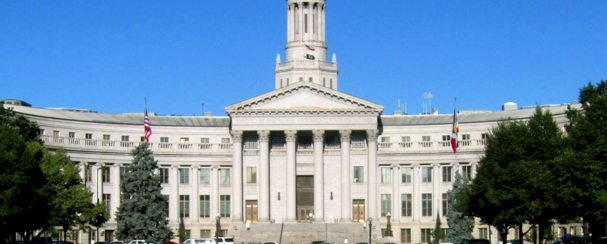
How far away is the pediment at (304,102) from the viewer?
5118 inches

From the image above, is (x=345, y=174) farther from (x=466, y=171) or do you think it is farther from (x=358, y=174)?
(x=466, y=171)

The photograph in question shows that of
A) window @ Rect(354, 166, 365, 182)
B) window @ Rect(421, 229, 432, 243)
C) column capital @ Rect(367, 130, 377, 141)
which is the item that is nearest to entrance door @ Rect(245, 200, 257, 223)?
window @ Rect(354, 166, 365, 182)

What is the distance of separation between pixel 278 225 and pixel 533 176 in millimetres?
45941

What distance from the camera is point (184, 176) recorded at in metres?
134

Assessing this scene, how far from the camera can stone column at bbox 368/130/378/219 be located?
13050 centimetres

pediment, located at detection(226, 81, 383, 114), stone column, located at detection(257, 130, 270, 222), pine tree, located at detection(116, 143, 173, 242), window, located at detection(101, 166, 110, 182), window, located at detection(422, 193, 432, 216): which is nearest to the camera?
pine tree, located at detection(116, 143, 173, 242)

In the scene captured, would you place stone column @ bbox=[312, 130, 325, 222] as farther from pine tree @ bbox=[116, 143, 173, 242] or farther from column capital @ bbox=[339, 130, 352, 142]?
pine tree @ bbox=[116, 143, 173, 242]

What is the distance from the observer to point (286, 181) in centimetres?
13200

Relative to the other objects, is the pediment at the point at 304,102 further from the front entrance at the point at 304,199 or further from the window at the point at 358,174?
the front entrance at the point at 304,199

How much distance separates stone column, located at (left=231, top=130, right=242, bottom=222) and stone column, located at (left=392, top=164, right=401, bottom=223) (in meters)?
18.0

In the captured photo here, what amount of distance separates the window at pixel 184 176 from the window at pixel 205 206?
8.65ft

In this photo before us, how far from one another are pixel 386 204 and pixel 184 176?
23853mm

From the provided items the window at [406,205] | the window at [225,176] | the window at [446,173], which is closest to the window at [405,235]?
the window at [406,205]

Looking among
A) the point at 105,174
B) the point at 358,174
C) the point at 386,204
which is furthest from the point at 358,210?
the point at 105,174
